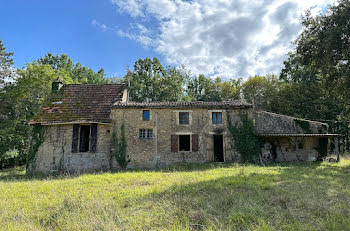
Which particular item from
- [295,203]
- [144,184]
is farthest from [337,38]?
[144,184]

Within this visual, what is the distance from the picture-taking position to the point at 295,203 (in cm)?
573

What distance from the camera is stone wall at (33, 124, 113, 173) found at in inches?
587

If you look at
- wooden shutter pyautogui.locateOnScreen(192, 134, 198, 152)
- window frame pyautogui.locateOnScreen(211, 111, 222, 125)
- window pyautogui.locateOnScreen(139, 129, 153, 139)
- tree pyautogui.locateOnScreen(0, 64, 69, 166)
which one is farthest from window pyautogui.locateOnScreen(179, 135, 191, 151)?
tree pyautogui.locateOnScreen(0, 64, 69, 166)

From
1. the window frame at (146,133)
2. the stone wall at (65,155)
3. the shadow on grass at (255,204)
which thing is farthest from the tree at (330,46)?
the stone wall at (65,155)

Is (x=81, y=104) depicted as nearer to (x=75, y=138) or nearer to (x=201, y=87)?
(x=75, y=138)

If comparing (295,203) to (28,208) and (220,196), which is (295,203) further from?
(28,208)

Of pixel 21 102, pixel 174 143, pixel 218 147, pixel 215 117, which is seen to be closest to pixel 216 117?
pixel 215 117

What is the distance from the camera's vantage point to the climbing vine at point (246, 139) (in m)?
15.5

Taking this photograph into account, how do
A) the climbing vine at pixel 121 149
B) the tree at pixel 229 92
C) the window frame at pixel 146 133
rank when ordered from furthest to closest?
the tree at pixel 229 92, the window frame at pixel 146 133, the climbing vine at pixel 121 149

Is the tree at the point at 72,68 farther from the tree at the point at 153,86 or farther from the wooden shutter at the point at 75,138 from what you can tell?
the wooden shutter at the point at 75,138

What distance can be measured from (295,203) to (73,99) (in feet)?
58.2

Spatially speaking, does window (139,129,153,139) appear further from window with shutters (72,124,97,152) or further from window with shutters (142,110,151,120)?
window with shutters (72,124,97,152)

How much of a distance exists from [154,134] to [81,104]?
277 inches

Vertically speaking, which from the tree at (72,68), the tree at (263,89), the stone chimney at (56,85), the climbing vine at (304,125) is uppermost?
the tree at (72,68)
